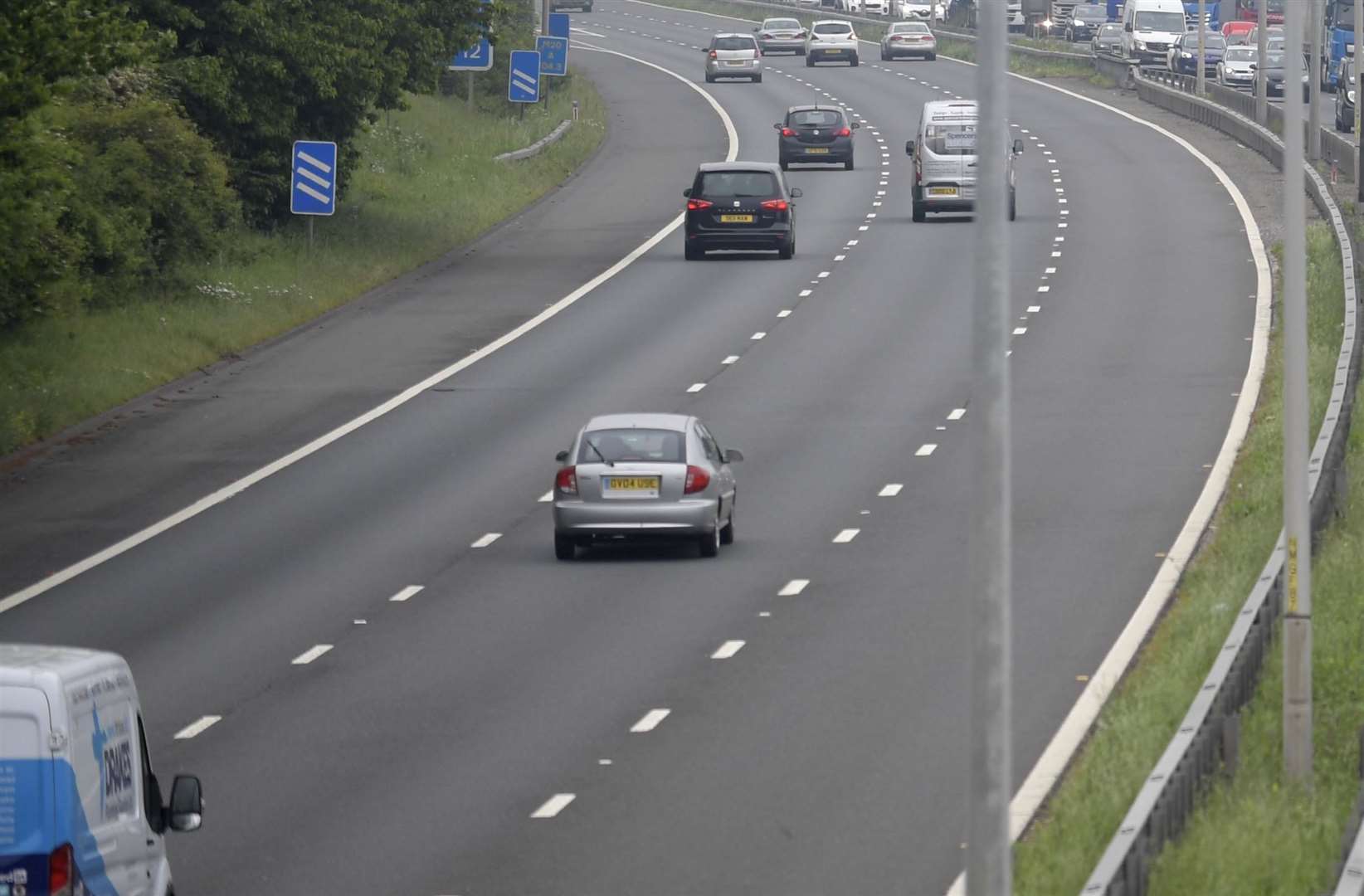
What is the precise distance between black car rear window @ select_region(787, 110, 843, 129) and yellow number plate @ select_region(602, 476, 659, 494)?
37.1m

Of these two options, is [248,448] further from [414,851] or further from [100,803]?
[100,803]

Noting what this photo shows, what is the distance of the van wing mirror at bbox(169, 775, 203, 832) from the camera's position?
10.9m

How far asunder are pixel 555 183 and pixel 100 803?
48.7 metres

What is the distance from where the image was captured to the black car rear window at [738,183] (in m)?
46.7

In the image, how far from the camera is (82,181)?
35.3 m

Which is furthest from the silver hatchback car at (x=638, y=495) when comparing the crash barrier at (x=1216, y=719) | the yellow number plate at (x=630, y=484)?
the crash barrier at (x=1216, y=719)

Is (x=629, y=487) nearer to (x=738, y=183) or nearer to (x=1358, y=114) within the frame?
(x=738, y=183)

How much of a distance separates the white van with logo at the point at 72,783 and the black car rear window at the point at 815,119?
5069 centimetres

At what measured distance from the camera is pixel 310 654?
20.8m

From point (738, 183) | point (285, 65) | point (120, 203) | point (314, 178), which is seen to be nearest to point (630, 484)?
point (120, 203)

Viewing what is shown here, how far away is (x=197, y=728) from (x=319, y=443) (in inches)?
524

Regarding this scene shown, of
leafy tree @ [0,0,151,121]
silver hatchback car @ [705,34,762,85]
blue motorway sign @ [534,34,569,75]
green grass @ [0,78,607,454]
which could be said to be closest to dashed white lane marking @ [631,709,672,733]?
leafy tree @ [0,0,151,121]

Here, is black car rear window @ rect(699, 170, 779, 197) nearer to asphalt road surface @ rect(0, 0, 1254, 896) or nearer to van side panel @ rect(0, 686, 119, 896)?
asphalt road surface @ rect(0, 0, 1254, 896)

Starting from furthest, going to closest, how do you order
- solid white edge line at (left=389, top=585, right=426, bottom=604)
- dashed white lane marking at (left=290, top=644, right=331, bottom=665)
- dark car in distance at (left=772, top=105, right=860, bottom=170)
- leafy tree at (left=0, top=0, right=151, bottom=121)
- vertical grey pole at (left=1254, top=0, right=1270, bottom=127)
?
dark car in distance at (left=772, top=105, right=860, bottom=170), vertical grey pole at (left=1254, top=0, right=1270, bottom=127), solid white edge line at (left=389, top=585, right=426, bottom=604), leafy tree at (left=0, top=0, right=151, bottom=121), dashed white lane marking at (left=290, top=644, right=331, bottom=665)
